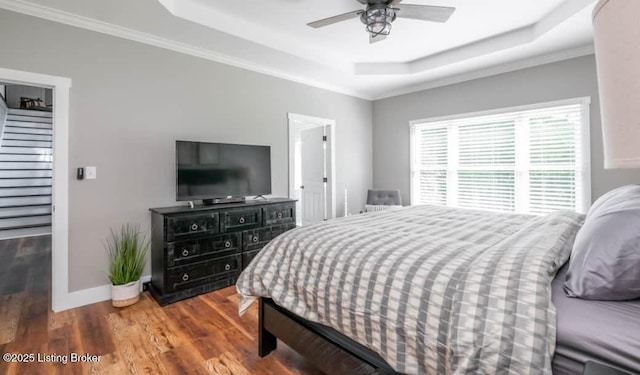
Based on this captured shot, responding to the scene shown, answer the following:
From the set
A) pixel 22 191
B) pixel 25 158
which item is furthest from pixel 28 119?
pixel 22 191

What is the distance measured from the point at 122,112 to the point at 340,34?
2.51 m

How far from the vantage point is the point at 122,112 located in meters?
2.98

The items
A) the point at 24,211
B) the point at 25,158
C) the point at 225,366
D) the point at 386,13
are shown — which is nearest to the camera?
the point at 225,366

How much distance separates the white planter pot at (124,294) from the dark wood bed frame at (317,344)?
159 centimetres

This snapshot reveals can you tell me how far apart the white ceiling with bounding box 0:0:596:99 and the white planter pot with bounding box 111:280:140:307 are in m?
2.46

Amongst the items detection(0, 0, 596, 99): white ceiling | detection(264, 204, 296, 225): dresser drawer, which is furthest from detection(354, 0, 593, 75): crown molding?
detection(264, 204, 296, 225): dresser drawer

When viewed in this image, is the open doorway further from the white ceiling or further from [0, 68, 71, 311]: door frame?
the white ceiling

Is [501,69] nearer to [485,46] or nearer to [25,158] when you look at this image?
[485,46]

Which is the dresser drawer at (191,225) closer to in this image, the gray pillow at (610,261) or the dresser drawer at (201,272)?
the dresser drawer at (201,272)

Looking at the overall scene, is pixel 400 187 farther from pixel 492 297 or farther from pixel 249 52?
pixel 492 297

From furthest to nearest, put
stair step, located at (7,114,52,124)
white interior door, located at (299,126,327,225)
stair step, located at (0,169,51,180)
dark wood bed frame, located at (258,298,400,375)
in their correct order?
stair step, located at (7,114,52,124), stair step, located at (0,169,51,180), white interior door, located at (299,126,327,225), dark wood bed frame, located at (258,298,400,375)

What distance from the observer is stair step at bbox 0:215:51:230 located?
17.1 ft

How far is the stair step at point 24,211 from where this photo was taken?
5332 millimetres

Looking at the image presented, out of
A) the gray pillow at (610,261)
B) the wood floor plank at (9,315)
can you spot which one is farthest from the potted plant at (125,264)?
the gray pillow at (610,261)
